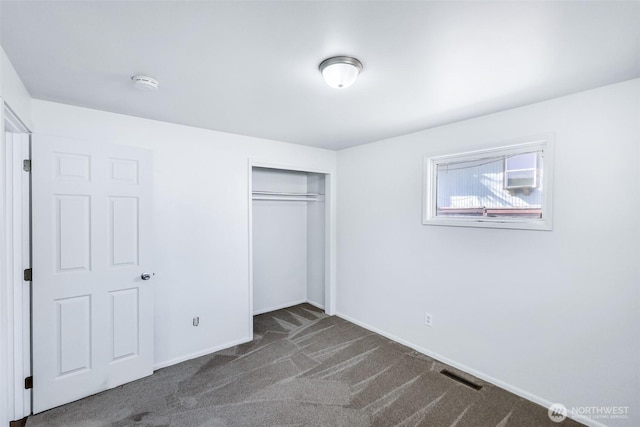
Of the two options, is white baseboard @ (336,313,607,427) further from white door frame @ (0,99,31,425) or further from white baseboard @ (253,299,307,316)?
white door frame @ (0,99,31,425)

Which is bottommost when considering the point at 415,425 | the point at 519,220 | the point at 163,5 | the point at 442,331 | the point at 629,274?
the point at 415,425

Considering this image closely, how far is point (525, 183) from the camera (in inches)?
101

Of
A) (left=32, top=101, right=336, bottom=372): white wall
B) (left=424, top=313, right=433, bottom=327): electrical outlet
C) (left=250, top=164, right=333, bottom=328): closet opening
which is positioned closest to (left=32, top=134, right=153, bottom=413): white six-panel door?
(left=32, top=101, right=336, bottom=372): white wall

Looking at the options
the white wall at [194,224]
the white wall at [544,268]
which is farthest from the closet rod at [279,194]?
the white wall at [544,268]

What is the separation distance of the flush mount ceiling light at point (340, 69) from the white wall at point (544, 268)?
164cm

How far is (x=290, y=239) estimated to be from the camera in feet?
15.9

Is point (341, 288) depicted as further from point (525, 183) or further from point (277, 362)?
point (525, 183)

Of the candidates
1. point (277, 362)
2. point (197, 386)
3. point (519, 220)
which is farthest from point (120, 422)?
point (519, 220)

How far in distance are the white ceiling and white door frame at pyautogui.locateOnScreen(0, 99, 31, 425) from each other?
479 millimetres

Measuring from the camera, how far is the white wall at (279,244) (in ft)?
14.8

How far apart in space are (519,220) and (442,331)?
134 centimetres

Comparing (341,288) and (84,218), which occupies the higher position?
(84,218)

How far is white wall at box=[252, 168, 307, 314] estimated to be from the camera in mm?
4500

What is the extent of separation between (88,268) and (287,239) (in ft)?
8.92
